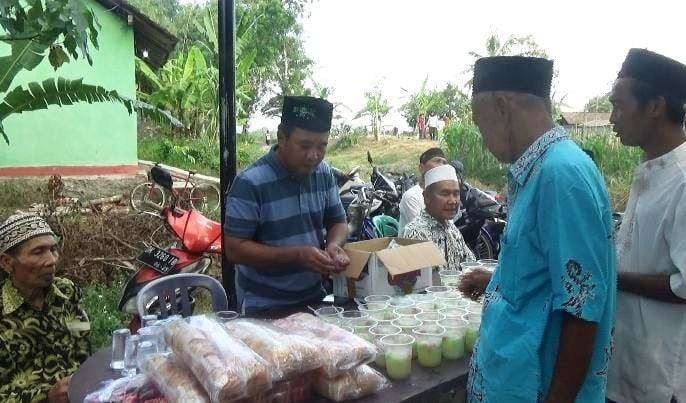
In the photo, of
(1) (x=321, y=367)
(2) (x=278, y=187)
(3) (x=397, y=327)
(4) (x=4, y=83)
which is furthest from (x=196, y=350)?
(4) (x=4, y=83)

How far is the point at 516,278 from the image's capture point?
1394mm

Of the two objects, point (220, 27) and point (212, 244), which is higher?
point (220, 27)

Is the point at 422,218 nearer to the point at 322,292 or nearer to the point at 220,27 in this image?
the point at 322,292

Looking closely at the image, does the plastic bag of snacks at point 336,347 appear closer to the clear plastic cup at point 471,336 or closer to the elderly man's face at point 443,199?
the clear plastic cup at point 471,336

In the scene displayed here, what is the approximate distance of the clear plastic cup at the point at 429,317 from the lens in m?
2.11

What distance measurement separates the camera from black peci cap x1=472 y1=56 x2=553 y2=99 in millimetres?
1434

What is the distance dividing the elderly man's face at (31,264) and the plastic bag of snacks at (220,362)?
1.13 metres

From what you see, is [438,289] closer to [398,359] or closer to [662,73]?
[398,359]

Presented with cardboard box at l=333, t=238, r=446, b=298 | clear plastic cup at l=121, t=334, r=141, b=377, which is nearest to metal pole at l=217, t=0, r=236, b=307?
cardboard box at l=333, t=238, r=446, b=298

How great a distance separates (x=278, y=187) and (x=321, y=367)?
1.26m

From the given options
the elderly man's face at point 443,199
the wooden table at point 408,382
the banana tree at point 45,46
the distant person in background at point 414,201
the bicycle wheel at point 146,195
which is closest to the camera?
the wooden table at point 408,382

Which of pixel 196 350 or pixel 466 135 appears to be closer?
pixel 196 350

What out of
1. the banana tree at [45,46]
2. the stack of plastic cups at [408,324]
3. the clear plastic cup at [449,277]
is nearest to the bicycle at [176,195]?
the banana tree at [45,46]

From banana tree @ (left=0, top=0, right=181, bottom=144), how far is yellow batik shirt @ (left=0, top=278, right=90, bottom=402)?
1.28 metres
